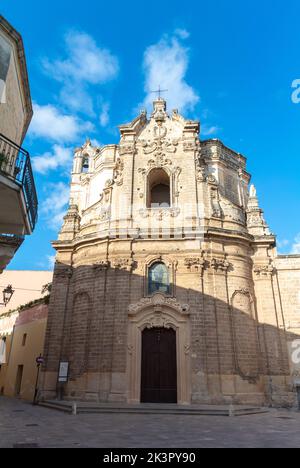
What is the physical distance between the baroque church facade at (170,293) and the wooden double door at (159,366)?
0.04 meters

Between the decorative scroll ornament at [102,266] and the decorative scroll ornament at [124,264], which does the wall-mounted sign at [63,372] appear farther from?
the decorative scroll ornament at [124,264]

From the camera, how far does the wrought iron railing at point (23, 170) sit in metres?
6.87

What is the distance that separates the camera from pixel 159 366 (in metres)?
15.3

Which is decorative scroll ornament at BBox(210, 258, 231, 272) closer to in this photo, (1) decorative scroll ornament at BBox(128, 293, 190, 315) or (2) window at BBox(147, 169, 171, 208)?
(1) decorative scroll ornament at BBox(128, 293, 190, 315)

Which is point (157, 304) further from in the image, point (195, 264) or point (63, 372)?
point (63, 372)

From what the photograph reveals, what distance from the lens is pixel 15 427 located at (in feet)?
29.1

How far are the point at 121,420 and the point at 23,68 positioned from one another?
32.6ft

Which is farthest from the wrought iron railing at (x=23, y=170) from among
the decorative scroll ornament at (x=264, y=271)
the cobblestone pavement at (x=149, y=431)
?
the decorative scroll ornament at (x=264, y=271)

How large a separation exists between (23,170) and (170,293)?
10.5 meters

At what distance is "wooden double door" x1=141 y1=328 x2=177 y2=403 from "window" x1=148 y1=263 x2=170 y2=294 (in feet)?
5.84

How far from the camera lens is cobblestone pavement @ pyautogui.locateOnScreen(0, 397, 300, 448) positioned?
23.1ft

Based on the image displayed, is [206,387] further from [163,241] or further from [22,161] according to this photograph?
[22,161]

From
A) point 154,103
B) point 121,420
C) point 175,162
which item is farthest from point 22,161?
point 154,103

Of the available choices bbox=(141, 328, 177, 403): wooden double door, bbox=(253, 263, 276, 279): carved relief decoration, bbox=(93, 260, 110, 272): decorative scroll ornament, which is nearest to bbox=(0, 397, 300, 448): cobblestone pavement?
bbox=(141, 328, 177, 403): wooden double door
